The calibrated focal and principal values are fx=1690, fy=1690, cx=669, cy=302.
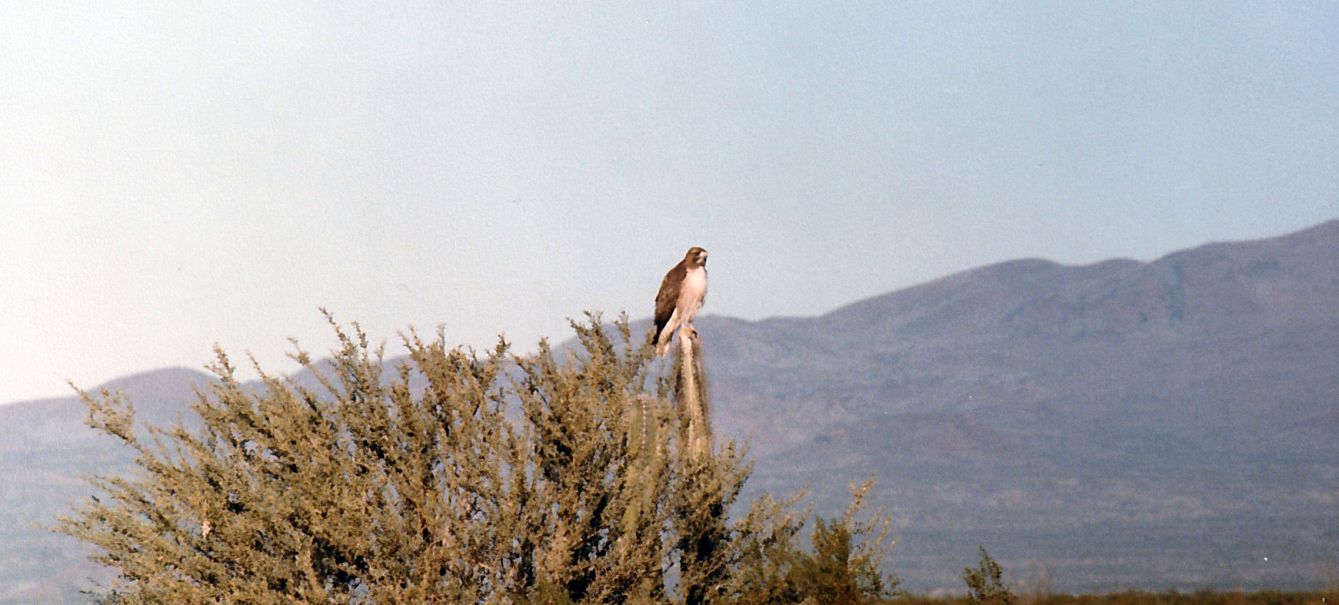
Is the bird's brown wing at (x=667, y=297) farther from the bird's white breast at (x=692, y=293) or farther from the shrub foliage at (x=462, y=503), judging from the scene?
the shrub foliage at (x=462, y=503)

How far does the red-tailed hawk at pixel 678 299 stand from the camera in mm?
19406

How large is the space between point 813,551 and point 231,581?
6084 mm

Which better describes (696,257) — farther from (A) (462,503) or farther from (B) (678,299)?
(A) (462,503)

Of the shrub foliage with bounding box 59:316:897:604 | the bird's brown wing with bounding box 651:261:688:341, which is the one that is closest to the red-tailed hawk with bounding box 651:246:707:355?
the bird's brown wing with bounding box 651:261:688:341

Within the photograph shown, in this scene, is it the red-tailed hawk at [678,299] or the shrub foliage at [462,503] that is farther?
the red-tailed hawk at [678,299]

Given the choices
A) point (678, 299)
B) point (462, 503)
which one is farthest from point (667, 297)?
point (462, 503)

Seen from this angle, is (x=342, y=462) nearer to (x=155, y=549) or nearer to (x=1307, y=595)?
(x=155, y=549)

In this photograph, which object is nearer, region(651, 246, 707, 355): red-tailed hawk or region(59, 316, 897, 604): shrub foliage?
region(59, 316, 897, 604): shrub foliage

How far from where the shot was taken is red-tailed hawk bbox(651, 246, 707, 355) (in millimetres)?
19406

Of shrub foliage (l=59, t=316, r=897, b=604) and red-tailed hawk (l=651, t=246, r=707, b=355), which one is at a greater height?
red-tailed hawk (l=651, t=246, r=707, b=355)

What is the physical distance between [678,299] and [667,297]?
0.20 meters

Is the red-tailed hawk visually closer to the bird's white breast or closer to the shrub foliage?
the bird's white breast

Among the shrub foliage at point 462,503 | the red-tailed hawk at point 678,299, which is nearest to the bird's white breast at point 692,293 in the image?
the red-tailed hawk at point 678,299

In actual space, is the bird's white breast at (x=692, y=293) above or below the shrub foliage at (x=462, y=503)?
above
